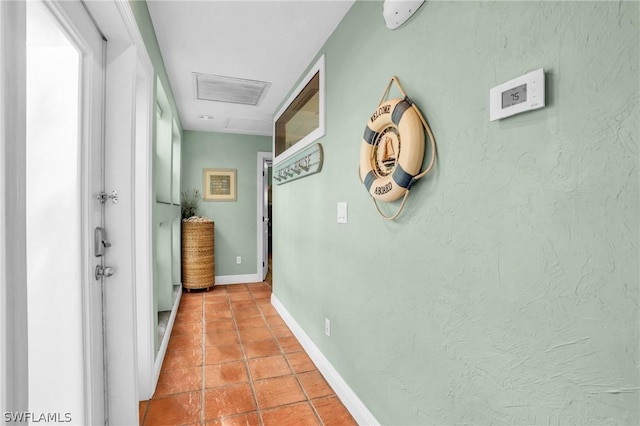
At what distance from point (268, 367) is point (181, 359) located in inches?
26.5

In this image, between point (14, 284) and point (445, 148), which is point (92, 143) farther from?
point (445, 148)

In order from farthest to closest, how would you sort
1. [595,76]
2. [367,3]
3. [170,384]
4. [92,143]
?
[170,384] < [367,3] < [92,143] < [595,76]

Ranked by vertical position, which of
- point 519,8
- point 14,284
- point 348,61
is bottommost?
point 14,284

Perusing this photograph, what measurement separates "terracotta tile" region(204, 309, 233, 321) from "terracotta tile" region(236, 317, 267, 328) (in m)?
0.20

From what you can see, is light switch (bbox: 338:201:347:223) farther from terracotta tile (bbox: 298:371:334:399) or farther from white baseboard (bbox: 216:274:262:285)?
white baseboard (bbox: 216:274:262:285)

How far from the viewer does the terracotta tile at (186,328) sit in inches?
109

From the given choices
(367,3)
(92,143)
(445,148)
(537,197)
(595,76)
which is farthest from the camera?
(367,3)

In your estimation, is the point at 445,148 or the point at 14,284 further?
the point at 445,148

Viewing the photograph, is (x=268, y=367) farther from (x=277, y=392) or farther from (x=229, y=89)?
(x=229, y=89)

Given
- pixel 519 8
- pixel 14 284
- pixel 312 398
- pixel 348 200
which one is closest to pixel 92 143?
pixel 14 284

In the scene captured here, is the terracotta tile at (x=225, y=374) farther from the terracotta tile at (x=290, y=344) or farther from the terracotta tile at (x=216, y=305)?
the terracotta tile at (x=216, y=305)

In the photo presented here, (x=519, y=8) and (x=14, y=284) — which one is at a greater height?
(x=519, y=8)

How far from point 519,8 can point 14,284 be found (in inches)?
55.6

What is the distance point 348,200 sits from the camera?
1.77 m
